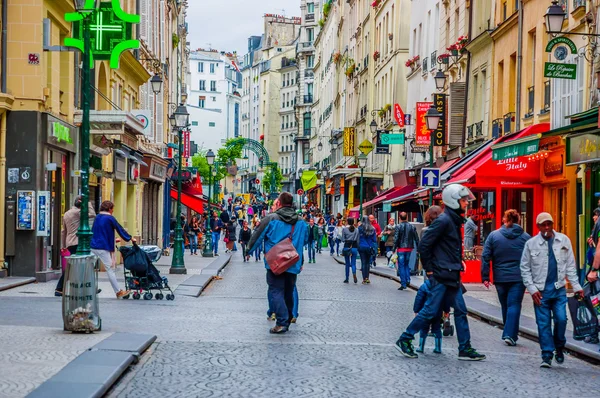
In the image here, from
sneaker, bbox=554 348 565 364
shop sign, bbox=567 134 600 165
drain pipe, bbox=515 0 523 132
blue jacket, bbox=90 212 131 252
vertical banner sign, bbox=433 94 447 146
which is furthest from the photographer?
vertical banner sign, bbox=433 94 447 146

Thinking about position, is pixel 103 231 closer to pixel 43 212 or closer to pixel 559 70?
pixel 43 212

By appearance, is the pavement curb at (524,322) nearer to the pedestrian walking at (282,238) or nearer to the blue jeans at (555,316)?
the blue jeans at (555,316)

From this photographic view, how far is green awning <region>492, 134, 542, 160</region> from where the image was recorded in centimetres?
2305

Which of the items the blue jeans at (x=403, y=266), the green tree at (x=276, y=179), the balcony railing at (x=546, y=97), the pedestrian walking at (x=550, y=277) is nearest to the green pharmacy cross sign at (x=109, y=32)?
the blue jeans at (x=403, y=266)

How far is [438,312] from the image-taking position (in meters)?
11.9

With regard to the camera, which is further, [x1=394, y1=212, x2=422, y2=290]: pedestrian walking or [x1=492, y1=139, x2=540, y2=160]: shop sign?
[x1=394, y1=212, x2=422, y2=290]: pedestrian walking

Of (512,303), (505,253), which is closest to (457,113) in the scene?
(505,253)

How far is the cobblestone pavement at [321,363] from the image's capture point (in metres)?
9.66

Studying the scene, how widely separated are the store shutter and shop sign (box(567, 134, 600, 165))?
13.3 m

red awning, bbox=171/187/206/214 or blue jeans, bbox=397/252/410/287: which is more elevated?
red awning, bbox=171/187/206/214

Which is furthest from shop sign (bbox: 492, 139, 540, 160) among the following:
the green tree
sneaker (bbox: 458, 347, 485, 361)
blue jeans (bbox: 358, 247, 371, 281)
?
the green tree

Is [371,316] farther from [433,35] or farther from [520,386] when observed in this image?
[433,35]

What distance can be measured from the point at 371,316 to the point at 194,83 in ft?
521

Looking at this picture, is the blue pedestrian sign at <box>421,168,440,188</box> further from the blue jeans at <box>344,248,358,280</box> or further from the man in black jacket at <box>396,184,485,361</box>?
the man in black jacket at <box>396,184,485,361</box>
